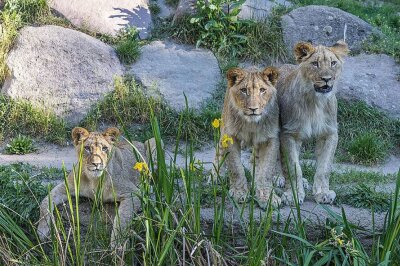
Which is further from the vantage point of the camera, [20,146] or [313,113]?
[20,146]

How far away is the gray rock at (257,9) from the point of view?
39.5 ft

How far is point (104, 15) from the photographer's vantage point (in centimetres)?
1196

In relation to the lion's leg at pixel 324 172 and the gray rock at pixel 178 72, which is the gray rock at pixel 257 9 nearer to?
the gray rock at pixel 178 72

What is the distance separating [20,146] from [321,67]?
455 centimetres

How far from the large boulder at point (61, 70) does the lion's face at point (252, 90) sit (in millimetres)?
4103

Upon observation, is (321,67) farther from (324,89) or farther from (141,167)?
(141,167)

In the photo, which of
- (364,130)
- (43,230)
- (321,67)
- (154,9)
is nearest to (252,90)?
(321,67)

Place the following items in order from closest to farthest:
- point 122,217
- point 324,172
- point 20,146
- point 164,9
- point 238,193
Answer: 1. point 122,217
2. point 238,193
3. point 324,172
4. point 20,146
5. point 164,9

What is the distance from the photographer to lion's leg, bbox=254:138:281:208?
677 centimetres

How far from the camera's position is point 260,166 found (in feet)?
23.0

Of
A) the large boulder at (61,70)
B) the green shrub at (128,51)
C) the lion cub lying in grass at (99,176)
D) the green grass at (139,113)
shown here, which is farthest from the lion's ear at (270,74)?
the green shrub at (128,51)

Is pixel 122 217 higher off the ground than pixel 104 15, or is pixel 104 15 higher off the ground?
pixel 104 15

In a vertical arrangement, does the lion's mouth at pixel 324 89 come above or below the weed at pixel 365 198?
above

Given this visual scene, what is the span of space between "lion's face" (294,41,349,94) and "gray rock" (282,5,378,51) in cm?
482
